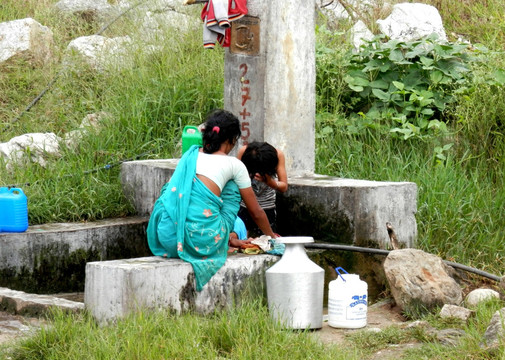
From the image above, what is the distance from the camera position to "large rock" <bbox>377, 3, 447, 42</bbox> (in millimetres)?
10680

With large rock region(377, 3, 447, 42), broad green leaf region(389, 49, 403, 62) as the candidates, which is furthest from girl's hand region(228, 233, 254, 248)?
large rock region(377, 3, 447, 42)

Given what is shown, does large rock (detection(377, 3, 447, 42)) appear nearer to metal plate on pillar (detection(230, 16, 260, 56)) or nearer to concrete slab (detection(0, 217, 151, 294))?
metal plate on pillar (detection(230, 16, 260, 56))

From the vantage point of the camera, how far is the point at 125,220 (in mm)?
6590

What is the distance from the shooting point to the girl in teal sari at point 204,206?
4781mm

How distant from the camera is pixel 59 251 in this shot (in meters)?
6.07

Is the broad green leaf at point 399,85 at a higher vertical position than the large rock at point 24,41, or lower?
lower

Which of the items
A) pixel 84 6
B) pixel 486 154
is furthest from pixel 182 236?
pixel 84 6

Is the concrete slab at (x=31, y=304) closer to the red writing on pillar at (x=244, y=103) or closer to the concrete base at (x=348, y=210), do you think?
the concrete base at (x=348, y=210)

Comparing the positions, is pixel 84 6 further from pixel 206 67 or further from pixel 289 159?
pixel 289 159

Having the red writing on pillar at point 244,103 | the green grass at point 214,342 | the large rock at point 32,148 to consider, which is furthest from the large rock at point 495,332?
the large rock at point 32,148

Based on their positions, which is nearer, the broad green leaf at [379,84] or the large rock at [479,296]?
the large rock at [479,296]

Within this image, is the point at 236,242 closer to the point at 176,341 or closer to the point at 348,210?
the point at 348,210

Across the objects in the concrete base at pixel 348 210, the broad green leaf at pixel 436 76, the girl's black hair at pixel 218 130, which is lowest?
the concrete base at pixel 348 210

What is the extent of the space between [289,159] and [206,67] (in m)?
2.84
